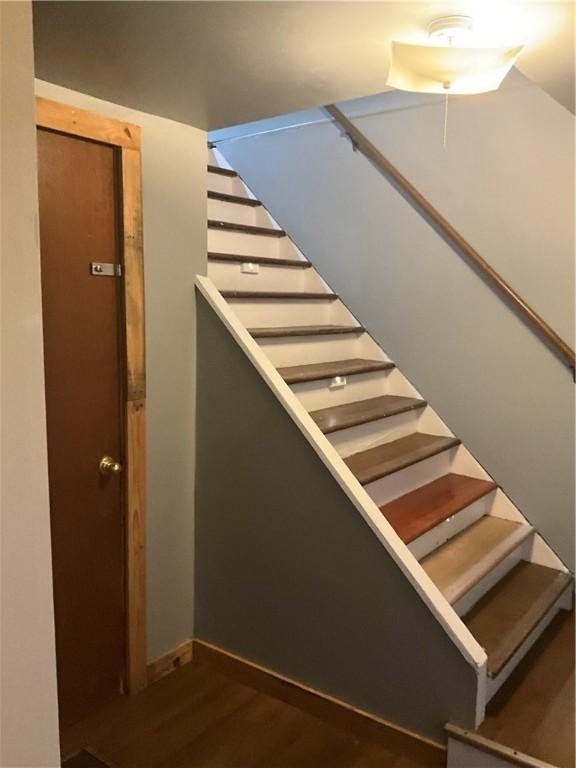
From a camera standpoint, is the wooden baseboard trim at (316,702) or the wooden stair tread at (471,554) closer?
the wooden baseboard trim at (316,702)

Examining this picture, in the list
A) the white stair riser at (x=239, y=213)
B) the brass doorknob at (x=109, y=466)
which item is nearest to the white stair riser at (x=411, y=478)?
the brass doorknob at (x=109, y=466)

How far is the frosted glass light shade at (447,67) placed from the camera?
166 cm

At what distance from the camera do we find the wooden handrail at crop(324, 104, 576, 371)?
2.78 meters

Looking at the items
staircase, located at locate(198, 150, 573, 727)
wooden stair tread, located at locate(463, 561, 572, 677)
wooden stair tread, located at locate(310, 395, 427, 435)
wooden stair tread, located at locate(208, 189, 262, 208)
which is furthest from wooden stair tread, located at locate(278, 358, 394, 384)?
wooden stair tread, located at locate(463, 561, 572, 677)

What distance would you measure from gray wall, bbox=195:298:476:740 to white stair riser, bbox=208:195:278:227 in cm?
100

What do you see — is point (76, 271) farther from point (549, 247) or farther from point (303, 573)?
point (549, 247)

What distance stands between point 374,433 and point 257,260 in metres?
0.98

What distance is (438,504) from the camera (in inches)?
107

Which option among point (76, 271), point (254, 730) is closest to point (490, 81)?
point (76, 271)

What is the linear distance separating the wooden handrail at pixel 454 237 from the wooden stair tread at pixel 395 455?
2.14 feet

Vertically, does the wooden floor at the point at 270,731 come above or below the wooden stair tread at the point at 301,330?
below

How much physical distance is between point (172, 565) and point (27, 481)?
1.82 meters

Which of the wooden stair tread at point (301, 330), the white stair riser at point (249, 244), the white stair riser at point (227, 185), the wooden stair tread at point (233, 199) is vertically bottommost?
the wooden stair tread at point (301, 330)

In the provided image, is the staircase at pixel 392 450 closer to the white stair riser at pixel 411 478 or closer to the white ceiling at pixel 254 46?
the white stair riser at pixel 411 478
